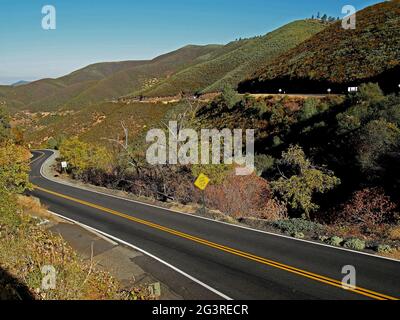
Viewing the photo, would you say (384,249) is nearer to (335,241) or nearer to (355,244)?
(355,244)

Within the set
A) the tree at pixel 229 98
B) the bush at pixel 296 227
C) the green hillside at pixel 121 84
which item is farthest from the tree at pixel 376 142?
the green hillside at pixel 121 84

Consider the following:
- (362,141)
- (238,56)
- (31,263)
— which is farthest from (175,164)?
(238,56)

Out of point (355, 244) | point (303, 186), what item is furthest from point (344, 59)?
point (355, 244)

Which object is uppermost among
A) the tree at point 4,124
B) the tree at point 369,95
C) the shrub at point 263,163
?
the tree at point 369,95

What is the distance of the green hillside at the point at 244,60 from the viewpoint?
323ft

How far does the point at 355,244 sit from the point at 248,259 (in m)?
3.62

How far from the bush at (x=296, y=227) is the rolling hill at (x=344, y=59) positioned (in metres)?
29.0

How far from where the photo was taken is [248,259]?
468 inches

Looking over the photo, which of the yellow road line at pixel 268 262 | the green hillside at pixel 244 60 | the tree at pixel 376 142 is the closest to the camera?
the yellow road line at pixel 268 262

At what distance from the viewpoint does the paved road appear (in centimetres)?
941

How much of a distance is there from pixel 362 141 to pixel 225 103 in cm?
3269

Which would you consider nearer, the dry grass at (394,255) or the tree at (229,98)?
the dry grass at (394,255)

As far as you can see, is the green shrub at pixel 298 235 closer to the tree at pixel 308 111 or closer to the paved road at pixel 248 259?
the paved road at pixel 248 259

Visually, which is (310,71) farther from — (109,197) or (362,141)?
(109,197)
